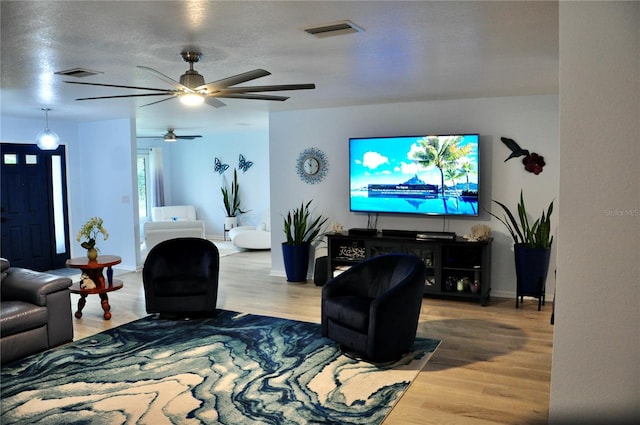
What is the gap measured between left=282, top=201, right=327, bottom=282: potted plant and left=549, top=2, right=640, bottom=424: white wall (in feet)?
16.0

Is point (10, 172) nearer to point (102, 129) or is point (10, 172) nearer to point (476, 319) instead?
point (102, 129)

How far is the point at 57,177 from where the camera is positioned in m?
7.98

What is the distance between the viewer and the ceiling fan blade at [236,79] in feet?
10.5

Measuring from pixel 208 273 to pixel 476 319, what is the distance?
2.64 metres

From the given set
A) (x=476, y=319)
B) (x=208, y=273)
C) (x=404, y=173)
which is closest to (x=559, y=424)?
(x=476, y=319)

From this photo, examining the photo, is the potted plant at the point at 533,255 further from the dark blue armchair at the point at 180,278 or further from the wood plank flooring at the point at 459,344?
the dark blue armchair at the point at 180,278

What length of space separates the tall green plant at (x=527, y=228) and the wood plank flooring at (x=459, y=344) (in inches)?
27.0

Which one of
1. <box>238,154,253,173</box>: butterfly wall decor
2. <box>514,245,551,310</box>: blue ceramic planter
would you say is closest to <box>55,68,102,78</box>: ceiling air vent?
<box>514,245,551,310</box>: blue ceramic planter

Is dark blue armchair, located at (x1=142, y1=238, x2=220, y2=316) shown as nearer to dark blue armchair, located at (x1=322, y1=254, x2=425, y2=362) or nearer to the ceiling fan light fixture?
dark blue armchair, located at (x1=322, y1=254, x2=425, y2=362)

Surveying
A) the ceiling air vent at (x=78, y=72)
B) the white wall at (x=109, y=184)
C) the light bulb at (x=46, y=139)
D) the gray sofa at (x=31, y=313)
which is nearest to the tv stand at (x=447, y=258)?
the gray sofa at (x=31, y=313)

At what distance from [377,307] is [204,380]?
1314 mm

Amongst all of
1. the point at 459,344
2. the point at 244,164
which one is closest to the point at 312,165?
the point at 459,344

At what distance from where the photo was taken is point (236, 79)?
329 cm

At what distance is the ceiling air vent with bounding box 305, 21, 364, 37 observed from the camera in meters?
2.97
